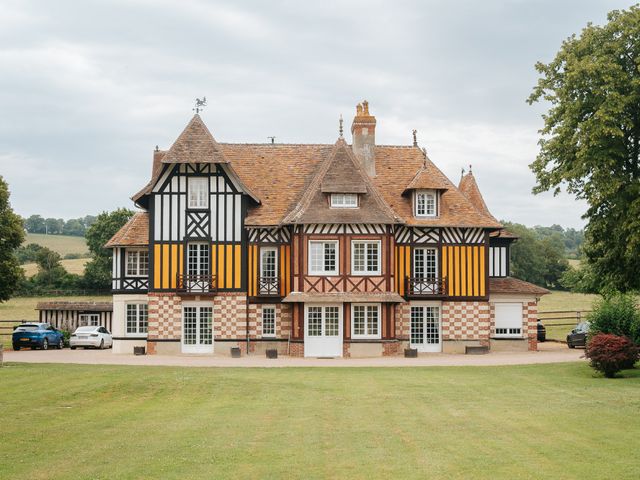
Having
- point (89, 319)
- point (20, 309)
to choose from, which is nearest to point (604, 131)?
point (89, 319)

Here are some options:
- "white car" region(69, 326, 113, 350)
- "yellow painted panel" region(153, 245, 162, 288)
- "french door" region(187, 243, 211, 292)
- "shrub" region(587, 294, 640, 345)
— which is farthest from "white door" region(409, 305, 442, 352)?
"white car" region(69, 326, 113, 350)

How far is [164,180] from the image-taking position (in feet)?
116

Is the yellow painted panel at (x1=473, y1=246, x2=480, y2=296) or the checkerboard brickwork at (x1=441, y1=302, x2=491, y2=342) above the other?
the yellow painted panel at (x1=473, y1=246, x2=480, y2=296)

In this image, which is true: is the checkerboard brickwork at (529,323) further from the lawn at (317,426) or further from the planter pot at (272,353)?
the lawn at (317,426)

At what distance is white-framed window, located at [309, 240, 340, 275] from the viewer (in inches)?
1350

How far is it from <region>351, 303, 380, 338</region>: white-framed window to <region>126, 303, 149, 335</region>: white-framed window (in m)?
9.62

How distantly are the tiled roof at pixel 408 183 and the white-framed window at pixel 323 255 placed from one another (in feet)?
12.1

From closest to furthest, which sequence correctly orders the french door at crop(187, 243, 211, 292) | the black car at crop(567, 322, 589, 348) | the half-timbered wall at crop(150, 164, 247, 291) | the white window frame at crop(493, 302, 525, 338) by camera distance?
the french door at crop(187, 243, 211, 292) < the half-timbered wall at crop(150, 164, 247, 291) < the white window frame at crop(493, 302, 525, 338) < the black car at crop(567, 322, 589, 348)

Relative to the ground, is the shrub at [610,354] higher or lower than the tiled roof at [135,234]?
lower

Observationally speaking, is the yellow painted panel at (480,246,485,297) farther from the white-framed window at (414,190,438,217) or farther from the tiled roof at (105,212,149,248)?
the tiled roof at (105,212,149,248)

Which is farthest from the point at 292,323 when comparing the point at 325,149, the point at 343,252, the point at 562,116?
the point at 562,116

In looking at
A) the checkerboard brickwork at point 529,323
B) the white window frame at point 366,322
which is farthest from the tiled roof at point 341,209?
the checkerboard brickwork at point 529,323

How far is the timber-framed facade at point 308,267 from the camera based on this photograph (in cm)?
3416

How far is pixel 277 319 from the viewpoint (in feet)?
117
